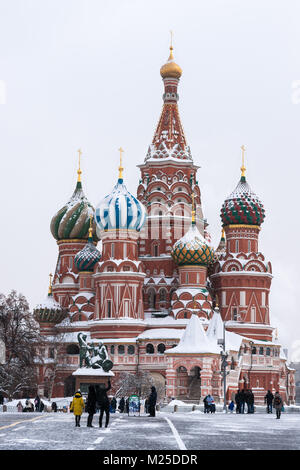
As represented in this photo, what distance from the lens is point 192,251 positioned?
71.9 meters

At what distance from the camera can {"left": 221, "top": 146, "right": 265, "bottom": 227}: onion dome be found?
77.2 meters

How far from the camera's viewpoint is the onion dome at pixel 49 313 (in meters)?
78.4

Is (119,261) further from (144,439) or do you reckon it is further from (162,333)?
(144,439)

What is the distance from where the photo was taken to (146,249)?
77.6 m

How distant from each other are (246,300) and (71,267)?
1617 centimetres

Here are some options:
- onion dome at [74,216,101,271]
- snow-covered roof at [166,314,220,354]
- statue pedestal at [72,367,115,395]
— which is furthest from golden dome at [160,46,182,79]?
statue pedestal at [72,367,115,395]

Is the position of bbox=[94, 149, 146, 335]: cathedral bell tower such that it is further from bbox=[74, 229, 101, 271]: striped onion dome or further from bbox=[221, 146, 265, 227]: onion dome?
bbox=[221, 146, 265, 227]: onion dome

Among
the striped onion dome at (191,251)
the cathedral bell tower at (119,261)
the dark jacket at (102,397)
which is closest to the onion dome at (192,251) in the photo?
the striped onion dome at (191,251)

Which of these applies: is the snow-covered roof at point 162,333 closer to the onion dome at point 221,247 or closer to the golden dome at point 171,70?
the onion dome at point 221,247

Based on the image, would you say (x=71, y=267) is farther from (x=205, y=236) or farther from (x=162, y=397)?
(x=162, y=397)

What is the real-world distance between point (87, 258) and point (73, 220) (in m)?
6.52

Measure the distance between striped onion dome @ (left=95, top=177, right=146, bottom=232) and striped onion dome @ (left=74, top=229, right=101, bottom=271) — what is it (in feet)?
15.1

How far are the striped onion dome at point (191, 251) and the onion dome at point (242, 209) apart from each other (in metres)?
5.36
